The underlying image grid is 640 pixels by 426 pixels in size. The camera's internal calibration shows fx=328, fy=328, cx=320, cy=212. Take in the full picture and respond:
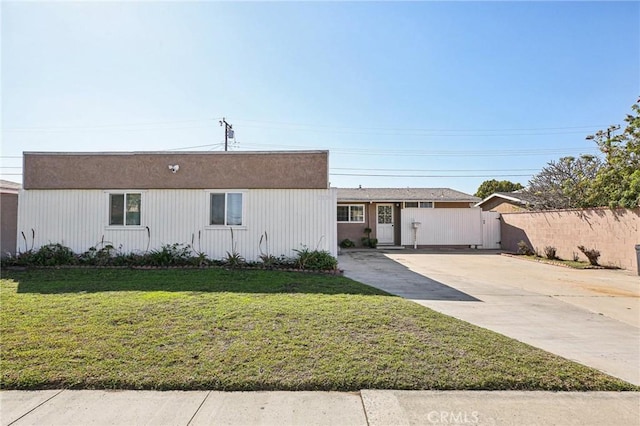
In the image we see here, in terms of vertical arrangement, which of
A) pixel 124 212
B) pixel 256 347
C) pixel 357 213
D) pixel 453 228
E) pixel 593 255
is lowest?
pixel 256 347

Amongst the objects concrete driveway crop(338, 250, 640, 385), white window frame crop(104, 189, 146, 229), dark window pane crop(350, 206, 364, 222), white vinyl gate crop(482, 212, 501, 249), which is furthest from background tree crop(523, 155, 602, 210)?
white window frame crop(104, 189, 146, 229)

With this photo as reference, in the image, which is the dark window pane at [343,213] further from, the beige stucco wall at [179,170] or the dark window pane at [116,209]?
the dark window pane at [116,209]

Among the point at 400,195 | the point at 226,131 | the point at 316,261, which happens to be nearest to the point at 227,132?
the point at 226,131

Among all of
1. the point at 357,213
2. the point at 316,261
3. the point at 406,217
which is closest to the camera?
the point at 316,261

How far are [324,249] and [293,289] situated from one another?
131 inches

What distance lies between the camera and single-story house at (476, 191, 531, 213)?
20312 mm

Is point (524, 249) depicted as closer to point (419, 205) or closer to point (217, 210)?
point (419, 205)

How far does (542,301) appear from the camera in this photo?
22.1 feet

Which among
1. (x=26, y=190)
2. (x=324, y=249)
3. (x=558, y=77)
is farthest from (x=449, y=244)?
(x=26, y=190)

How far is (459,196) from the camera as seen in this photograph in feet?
65.9

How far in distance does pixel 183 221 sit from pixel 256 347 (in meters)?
7.81

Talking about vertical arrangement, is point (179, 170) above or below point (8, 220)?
above

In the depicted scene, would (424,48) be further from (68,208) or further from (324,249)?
(68,208)

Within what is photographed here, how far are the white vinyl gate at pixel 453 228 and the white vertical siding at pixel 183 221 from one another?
10.1m
